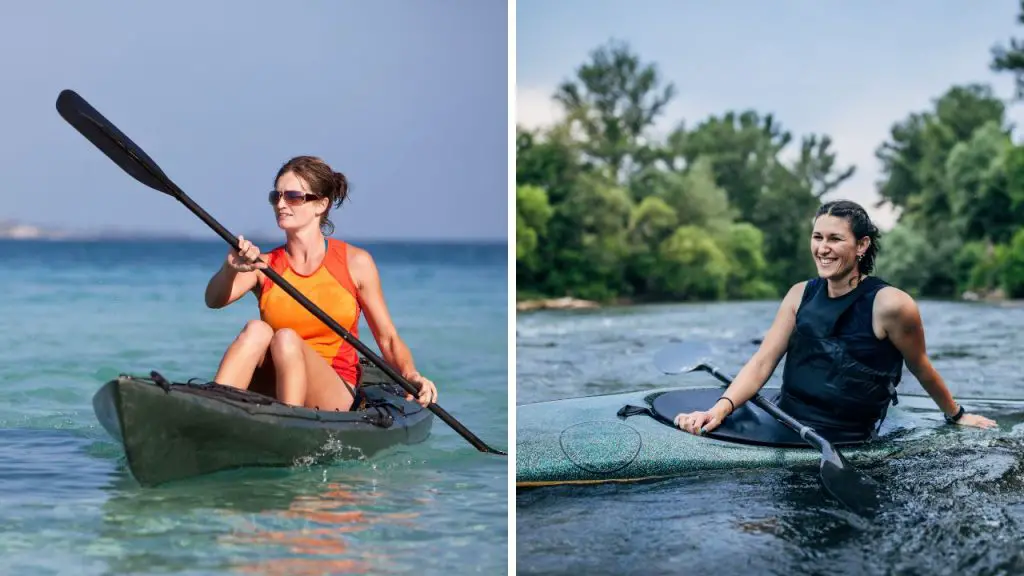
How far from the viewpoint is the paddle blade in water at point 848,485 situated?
122 inches

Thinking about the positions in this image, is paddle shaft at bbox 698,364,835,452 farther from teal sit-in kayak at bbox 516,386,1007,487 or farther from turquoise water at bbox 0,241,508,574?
turquoise water at bbox 0,241,508,574

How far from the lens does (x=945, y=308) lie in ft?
31.5

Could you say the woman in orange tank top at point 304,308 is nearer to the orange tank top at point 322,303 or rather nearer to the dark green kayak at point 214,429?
the orange tank top at point 322,303

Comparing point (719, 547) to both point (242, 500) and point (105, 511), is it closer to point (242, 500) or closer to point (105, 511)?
point (242, 500)

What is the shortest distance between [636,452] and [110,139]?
5.66 feet

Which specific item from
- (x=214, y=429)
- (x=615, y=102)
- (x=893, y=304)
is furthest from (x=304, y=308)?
(x=615, y=102)

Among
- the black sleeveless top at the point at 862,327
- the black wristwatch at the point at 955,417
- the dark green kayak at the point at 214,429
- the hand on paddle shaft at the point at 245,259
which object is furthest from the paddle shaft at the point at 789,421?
the hand on paddle shaft at the point at 245,259

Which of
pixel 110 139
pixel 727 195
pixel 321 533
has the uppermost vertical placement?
pixel 727 195

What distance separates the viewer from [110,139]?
125 inches

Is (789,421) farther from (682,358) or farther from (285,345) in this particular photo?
(285,345)

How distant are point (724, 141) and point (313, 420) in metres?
10.2

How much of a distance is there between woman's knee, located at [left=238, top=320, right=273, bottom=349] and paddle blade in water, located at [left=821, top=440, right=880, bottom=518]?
160 cm

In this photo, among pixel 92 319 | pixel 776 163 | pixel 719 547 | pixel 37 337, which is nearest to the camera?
pixel 719 547

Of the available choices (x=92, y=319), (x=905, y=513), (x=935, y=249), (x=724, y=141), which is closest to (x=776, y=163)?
(x=724, y=141)
